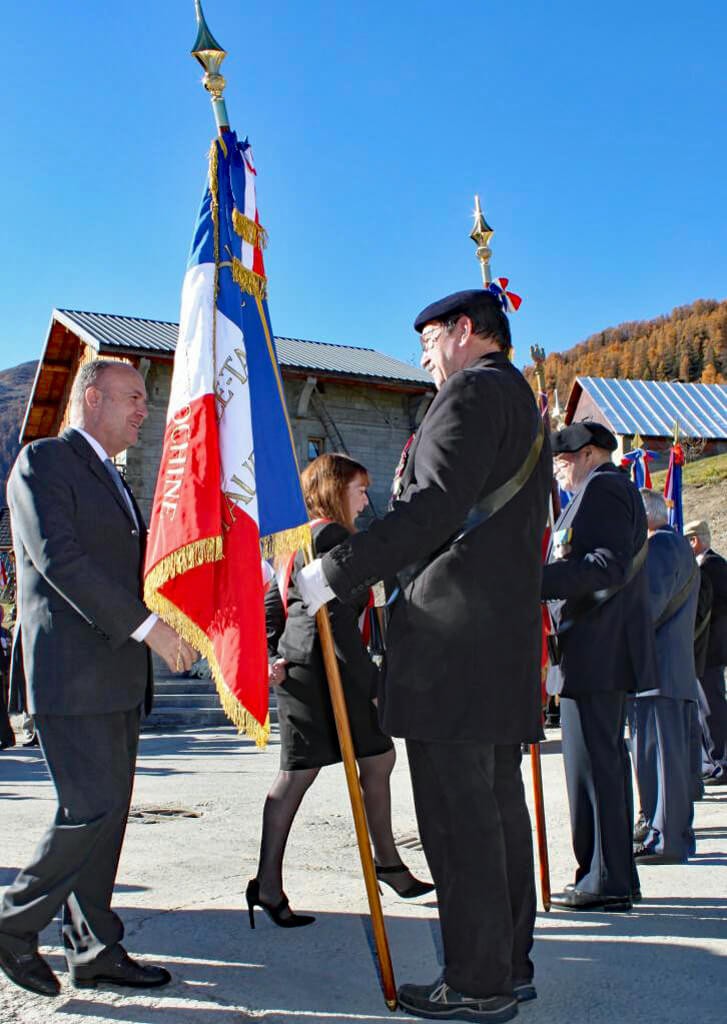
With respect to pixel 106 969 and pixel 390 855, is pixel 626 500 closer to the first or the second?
pixel 390 855

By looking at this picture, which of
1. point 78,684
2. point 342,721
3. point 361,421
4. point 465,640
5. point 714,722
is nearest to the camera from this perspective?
point 465,640

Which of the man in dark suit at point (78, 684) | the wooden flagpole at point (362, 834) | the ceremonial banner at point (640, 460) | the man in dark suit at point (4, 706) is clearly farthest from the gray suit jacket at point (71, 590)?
the man in dark suit at point (4, 706)

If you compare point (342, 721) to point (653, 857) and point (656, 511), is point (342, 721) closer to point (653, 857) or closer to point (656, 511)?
point (653, 857)

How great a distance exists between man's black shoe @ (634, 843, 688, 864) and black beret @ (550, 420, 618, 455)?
1.93 m

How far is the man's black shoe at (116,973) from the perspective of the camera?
2.91m

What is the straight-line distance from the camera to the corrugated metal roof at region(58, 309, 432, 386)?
2303 cm

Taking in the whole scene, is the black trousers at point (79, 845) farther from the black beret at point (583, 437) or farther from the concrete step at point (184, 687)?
the concrete step at point (184, 687)

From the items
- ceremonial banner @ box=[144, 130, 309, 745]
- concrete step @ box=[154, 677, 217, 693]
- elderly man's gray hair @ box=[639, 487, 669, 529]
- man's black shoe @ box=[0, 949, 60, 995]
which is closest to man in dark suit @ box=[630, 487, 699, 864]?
elderly man's gray hair @ box=[639, 487, 669, 529]

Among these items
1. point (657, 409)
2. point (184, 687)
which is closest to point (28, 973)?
point (184, 687)

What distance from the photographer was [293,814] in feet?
12.2

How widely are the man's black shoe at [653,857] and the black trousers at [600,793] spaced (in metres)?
0.76

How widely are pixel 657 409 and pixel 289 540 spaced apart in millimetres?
48238

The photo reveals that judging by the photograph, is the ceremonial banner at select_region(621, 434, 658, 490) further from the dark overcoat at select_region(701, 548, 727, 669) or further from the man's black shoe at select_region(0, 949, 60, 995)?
the man's black shoe at select_region(0, 949, 60, 995)

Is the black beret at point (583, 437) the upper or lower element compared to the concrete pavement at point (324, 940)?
upper
